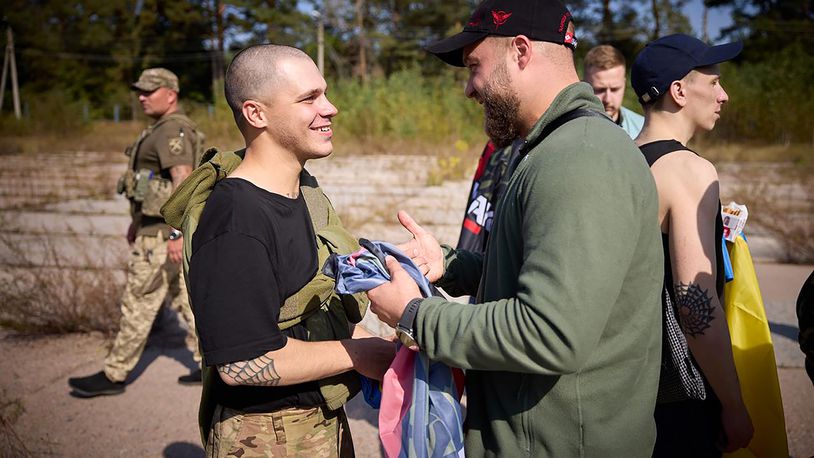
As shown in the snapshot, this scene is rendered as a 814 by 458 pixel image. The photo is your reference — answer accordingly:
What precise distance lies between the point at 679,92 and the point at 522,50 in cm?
100

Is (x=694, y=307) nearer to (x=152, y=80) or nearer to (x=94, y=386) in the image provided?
(x=94, y=386)

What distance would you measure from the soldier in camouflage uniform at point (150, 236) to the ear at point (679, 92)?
3.44 meters

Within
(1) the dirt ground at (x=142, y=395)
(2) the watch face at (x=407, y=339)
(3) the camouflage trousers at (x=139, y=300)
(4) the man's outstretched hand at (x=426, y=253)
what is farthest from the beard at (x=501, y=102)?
(3) the camouflage trousers at (x=139, y=300)

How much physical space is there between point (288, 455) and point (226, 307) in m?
0.65

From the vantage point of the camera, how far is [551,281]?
4.93ft

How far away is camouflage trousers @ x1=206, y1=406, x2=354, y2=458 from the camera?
2156mm

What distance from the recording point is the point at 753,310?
2.51 metres

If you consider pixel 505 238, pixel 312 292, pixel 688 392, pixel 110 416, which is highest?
pixel 505 238

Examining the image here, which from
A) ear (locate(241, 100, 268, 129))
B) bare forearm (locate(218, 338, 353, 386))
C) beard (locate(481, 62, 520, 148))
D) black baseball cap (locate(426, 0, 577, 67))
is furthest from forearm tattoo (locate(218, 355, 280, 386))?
black baseball cap (locate(426, 0, 577, 67))

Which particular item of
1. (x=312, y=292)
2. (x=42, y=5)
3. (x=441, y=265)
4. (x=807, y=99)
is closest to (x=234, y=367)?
(x=312, y=292)

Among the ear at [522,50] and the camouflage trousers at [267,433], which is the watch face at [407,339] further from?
the ear at [522,50]

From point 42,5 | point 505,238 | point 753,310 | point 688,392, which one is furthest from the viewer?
point 42,5

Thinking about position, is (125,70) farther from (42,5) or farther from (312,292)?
(312,292)

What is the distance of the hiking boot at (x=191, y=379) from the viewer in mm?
4848
